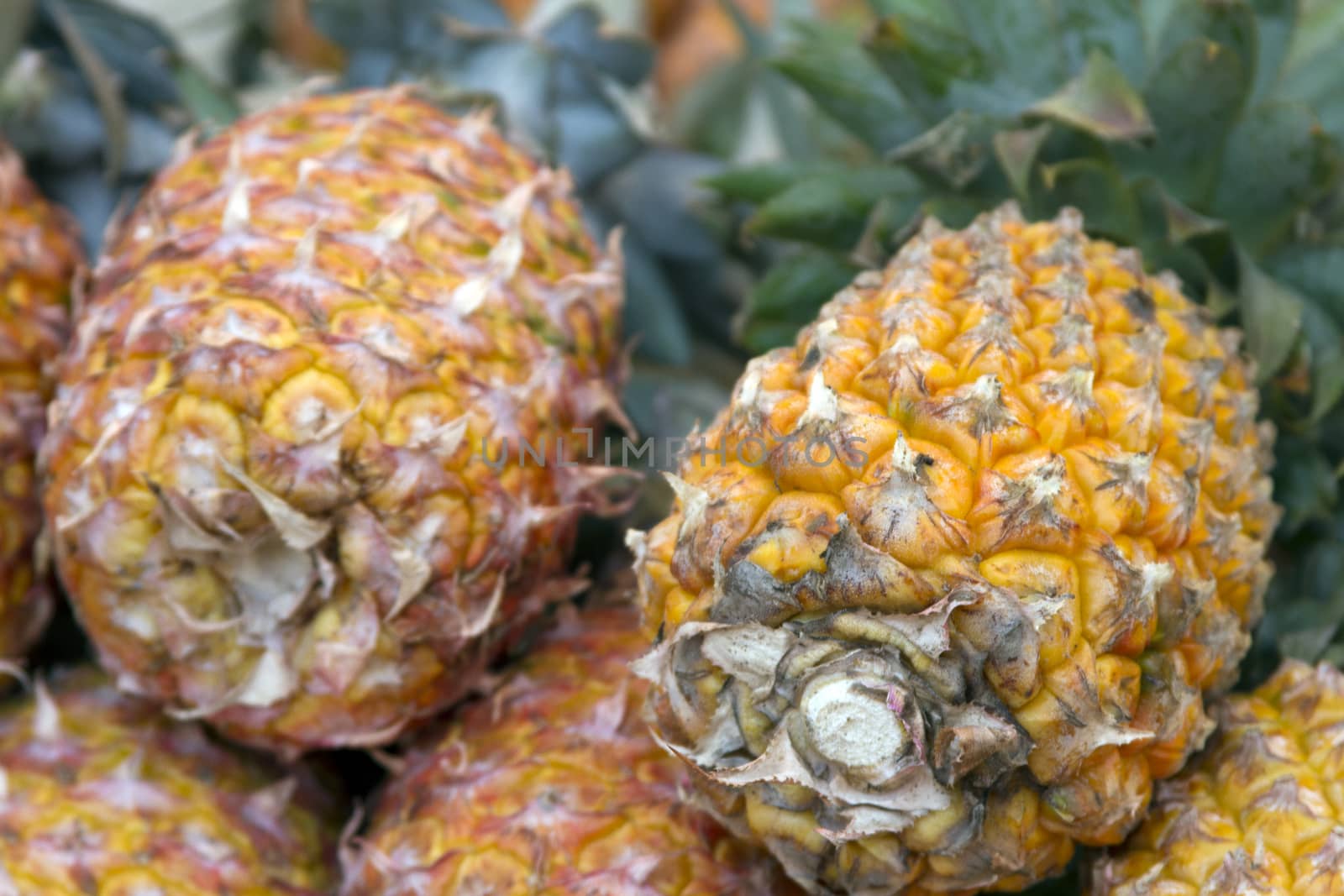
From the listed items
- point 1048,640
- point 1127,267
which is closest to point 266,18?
point 1127,267

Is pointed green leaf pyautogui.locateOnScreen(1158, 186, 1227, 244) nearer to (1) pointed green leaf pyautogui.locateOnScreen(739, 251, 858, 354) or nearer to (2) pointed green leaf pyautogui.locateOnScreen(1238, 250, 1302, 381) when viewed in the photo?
(2) pointed green leaf pyautogui.locateOnScreen(1238, 250, 1302, 381)

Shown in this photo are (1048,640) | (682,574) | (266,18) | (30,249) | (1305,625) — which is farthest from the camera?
(266,18)

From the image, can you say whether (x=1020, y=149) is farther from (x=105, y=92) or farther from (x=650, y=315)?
(x=105, y=92)

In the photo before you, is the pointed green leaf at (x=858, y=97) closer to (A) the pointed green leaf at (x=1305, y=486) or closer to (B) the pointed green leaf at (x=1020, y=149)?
(B) the pointed green leaf at (x=1020, y=149)

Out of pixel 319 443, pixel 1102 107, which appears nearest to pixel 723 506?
pixel 319 443

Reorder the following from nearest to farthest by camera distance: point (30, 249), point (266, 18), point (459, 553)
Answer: point (459, 553) < point (30, 249) < point (266, 18)

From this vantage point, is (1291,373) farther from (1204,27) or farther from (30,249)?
(30,249)
